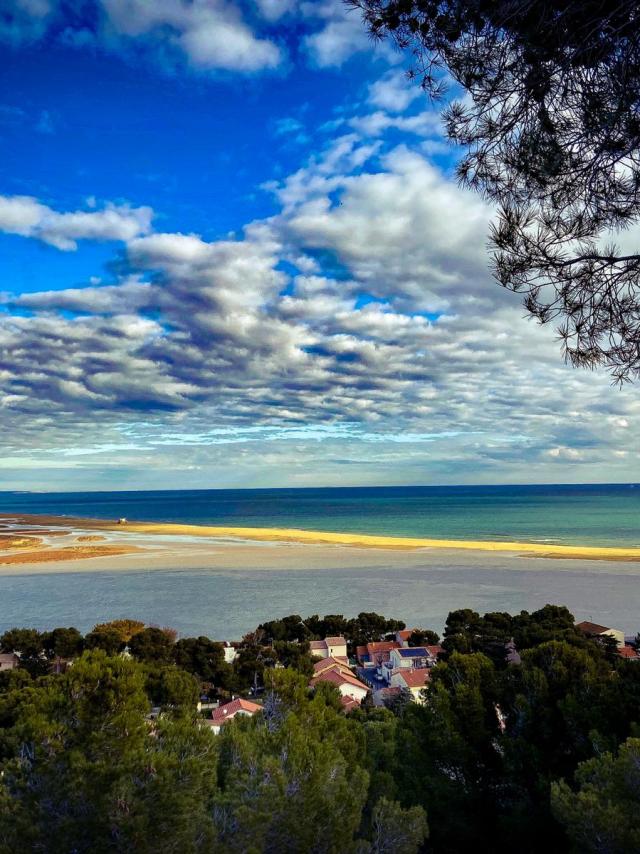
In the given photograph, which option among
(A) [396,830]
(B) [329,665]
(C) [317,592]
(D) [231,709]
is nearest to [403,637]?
(B) [329,665]

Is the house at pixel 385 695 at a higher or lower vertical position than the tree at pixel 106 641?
lower

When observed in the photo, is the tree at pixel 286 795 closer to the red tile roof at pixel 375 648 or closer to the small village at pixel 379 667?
the small village at pixel 379 667

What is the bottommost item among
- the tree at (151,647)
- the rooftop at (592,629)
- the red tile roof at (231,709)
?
the red tile roof at (231,709)

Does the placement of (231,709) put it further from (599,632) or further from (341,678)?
(599,632)

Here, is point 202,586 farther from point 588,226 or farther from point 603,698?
point 588,226

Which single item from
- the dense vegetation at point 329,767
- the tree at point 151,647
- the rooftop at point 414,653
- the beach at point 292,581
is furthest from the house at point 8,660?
the rooftop at point 414,653

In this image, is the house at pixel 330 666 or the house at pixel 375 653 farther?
the house at pixel 375 653
